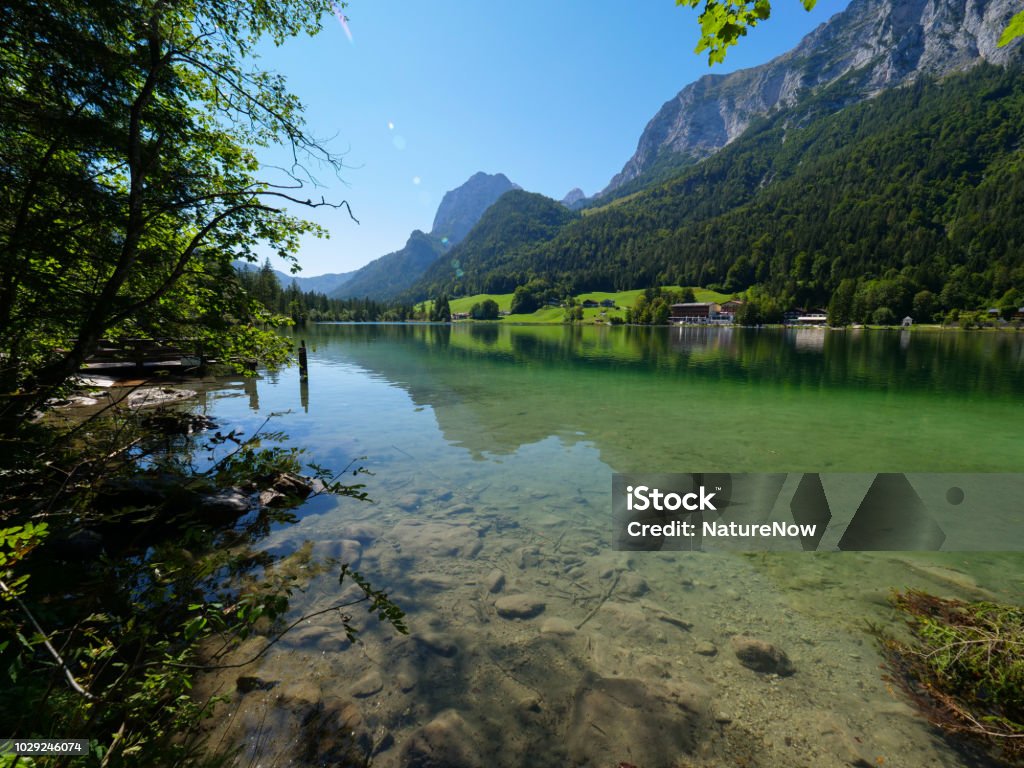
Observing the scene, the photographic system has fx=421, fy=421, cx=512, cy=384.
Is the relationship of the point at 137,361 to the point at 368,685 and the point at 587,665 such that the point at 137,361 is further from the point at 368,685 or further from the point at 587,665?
the point at 587,665

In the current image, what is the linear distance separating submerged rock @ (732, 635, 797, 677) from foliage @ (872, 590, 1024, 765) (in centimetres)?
127

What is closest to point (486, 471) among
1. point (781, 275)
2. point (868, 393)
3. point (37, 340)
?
point (37, 340)

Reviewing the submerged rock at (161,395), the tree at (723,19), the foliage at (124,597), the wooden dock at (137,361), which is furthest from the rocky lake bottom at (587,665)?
the wooden dock at (137,361)

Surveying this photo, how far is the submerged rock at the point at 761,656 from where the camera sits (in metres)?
5.82

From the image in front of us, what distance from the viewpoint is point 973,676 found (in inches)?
204

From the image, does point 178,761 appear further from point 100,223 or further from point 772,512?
point 772,512

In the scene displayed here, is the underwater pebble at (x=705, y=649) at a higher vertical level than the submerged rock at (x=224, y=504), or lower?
lower

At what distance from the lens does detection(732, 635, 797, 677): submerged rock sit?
5.82 m

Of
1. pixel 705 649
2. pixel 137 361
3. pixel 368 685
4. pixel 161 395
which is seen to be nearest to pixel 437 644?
pixel 368 685

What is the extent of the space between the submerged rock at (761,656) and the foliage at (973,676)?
1.27m

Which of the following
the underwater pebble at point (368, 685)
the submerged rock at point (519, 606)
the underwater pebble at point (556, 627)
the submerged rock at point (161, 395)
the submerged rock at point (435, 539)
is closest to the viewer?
the underwater pebble at point (368, 685)

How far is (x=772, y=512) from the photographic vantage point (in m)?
11.3

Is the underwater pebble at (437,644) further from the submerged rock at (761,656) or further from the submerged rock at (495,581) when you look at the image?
the submerged rock at (761,656)

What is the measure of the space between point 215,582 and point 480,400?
19.4 metres
